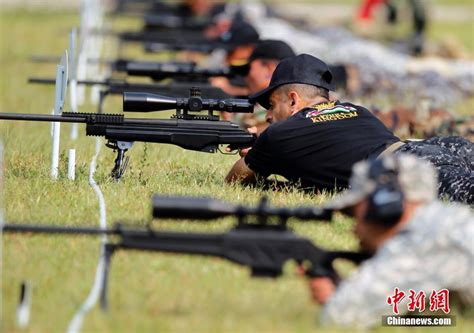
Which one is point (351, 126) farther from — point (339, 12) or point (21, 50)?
point (339, 12)

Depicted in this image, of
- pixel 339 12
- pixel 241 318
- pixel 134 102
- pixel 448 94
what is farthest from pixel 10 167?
pixel 339 12

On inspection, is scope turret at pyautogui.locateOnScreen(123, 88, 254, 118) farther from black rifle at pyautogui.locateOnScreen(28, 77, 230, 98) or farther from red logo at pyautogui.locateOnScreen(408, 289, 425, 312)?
red logo at pyautogui.locateOnScreen(408, 289, 425, 312)

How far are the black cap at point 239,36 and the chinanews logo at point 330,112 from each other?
236 inches

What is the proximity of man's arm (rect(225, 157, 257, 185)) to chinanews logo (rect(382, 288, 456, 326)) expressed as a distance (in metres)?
3.14

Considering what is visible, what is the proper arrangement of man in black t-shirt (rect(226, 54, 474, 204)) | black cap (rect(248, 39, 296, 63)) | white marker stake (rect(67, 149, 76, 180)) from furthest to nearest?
black cap (rect(248, 39, 296, 63)) < white marker stake (rect(67, 149, 76, 180)) < man in black t-shirt (rect(226, 54, 474, 204))

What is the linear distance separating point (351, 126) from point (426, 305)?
2896 mm

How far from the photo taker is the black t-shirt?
902cm

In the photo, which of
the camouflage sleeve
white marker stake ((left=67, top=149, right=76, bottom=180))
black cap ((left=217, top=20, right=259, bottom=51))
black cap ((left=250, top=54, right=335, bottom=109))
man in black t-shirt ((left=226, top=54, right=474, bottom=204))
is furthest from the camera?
black cap ((left=217, top=20, right=259, bottom=51))

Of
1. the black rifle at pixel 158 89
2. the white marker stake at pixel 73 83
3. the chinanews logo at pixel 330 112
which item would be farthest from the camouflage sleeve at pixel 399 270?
the black rifle at pixel 158 89

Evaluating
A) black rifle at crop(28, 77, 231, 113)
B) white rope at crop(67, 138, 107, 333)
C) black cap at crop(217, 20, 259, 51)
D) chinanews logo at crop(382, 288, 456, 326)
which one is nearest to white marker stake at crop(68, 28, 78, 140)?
black rifle at crop(28, 77, 231, 113)

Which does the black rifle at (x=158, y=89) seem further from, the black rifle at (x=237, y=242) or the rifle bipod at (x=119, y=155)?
the black rifle at (x=237, y=242)

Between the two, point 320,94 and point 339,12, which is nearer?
point 320,94

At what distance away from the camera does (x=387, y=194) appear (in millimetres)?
6094

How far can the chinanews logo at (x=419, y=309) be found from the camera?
242 inches
